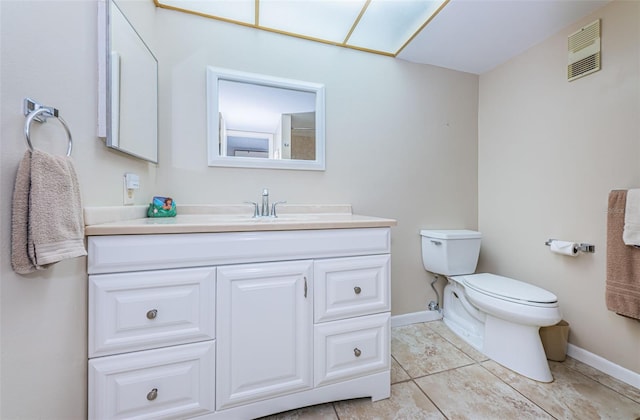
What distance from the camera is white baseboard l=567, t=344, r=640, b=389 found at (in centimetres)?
130

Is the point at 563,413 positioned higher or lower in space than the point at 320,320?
lower

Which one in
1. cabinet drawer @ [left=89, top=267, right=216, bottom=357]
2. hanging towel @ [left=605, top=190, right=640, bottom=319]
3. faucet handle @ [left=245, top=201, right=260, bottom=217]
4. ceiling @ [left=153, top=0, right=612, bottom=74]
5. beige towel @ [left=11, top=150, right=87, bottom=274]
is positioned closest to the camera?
beige towel @ [left=11, top=150, right=87, bottom=274]

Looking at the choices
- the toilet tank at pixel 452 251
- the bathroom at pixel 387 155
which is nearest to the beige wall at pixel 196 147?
the bathroom at pixel 387 155

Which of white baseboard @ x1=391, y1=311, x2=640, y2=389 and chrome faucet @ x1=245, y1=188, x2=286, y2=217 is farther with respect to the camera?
chrome faucet @ x1=245, y1=188, x2=286, y2=217

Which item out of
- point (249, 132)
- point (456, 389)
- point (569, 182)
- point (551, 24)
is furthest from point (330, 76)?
point (456, 389)

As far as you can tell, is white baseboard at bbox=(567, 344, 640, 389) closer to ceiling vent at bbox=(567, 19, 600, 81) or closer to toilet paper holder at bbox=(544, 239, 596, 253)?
toilet paper holder at bbox=(544, 239, 596, 253)

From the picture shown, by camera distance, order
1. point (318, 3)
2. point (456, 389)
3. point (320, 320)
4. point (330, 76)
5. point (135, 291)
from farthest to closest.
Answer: point (330, 76)
point (318, 3)
point (456, 389)
point (320, 320)
point (135, 291)

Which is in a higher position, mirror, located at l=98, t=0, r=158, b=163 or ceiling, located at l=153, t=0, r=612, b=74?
ceiling, located at l=153, t=0, r=612, b=74

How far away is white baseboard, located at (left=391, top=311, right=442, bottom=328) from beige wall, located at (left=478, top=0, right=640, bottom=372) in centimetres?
59

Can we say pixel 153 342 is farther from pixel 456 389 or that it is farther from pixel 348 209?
pixel 456 389

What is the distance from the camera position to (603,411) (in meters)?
1.14

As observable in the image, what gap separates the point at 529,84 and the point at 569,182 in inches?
29.6

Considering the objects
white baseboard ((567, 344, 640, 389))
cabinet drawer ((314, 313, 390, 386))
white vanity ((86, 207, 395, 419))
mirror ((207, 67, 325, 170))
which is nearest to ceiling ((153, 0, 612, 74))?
mirror ((207, 67, 325, 170))

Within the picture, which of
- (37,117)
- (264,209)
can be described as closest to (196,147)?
(264,209)
